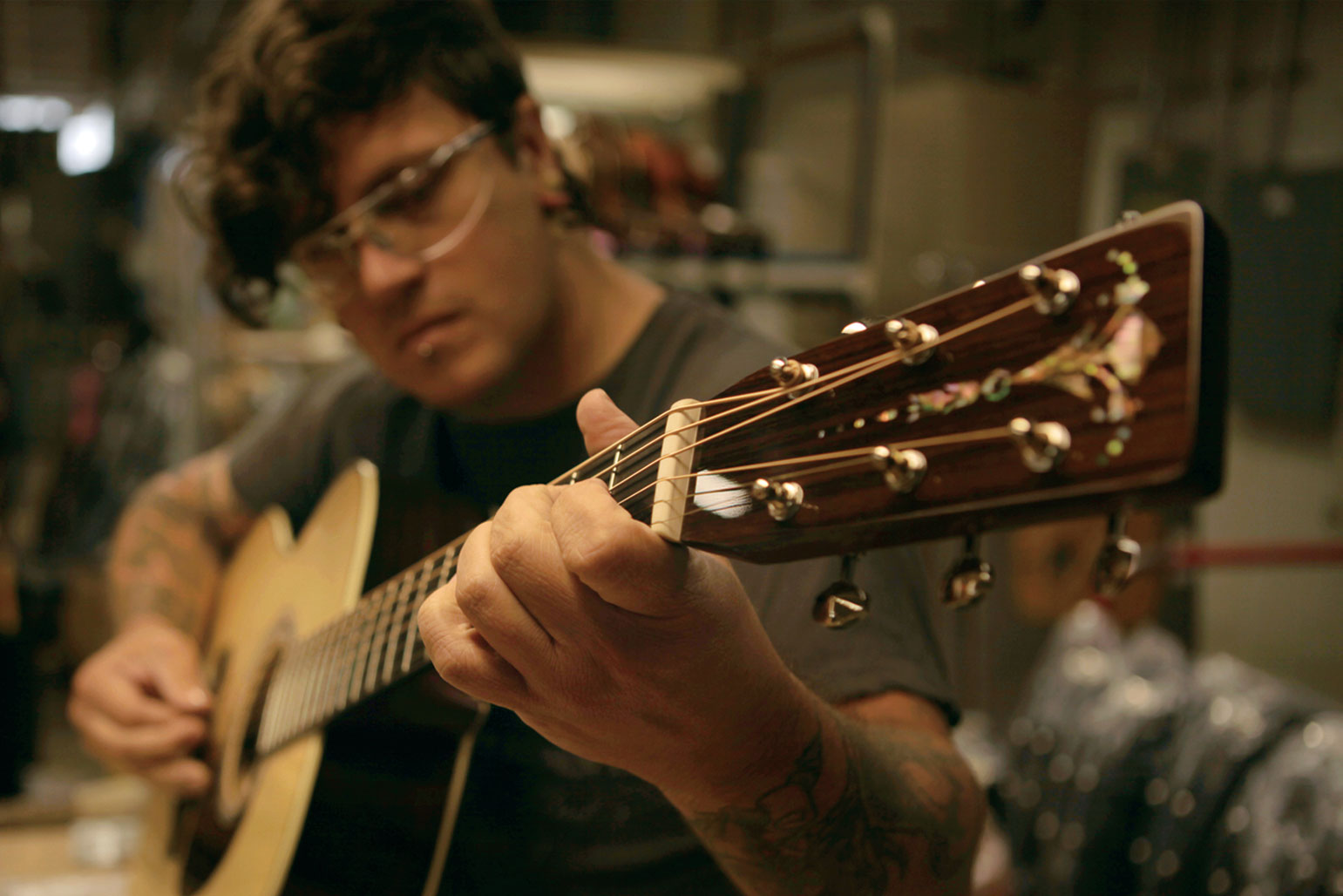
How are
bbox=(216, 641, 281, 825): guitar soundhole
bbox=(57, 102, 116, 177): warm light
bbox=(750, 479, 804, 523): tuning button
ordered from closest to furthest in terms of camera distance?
bbox=(750, 479, 804, 523): tuning button → bbox=(216, 641, 281, 825): guitar soundhole → bbox=(57, 102, 116, 177): warm light

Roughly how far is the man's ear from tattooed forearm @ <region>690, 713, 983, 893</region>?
676 millimetres

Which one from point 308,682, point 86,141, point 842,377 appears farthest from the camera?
point 86,141

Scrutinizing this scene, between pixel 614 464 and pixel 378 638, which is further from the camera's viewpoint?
pixel 378 638

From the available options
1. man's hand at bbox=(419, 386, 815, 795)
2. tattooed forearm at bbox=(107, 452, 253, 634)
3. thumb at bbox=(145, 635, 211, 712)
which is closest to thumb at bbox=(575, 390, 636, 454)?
man's hand at bbox=(419, 386, 815, 795)

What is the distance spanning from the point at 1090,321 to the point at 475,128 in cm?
79

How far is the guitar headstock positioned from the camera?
14.1 inches

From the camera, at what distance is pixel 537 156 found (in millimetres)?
1122

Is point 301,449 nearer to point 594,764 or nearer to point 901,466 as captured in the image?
point 594,764

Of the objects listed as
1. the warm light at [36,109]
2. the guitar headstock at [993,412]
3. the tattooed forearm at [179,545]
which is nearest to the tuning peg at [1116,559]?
the guitar headstock at [993,412]

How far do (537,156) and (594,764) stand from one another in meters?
0.66

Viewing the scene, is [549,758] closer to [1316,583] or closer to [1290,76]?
[1316,583]

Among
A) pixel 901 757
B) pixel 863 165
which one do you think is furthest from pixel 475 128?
pixel 863 165

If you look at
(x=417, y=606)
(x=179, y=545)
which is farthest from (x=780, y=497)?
(x=179, y=545)

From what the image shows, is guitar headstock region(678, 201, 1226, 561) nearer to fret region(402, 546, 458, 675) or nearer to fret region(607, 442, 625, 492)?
fret region(607, 442, 625, 492)
